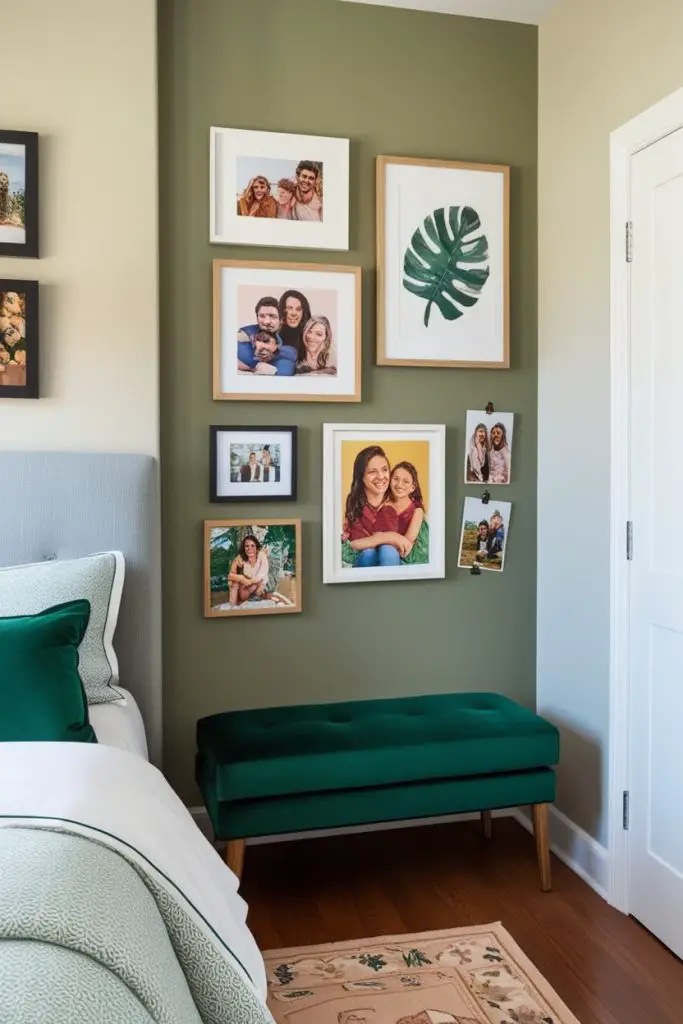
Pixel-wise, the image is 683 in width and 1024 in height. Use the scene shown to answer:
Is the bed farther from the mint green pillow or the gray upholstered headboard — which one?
the gray upholstered headboard

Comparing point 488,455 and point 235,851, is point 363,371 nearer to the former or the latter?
point 488,455

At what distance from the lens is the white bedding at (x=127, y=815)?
4.42 feet

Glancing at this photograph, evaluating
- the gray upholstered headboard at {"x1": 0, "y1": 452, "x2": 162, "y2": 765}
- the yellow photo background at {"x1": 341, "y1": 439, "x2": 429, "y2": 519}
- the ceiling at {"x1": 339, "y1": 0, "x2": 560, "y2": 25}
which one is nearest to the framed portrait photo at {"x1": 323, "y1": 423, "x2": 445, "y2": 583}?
the yellow photo background at {"x1": 341, "y1": 439, "x2": 429, "y2": 519}

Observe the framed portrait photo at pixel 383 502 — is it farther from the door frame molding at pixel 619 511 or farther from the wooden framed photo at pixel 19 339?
the wooden framed photo at pixel 19 339

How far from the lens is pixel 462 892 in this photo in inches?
103

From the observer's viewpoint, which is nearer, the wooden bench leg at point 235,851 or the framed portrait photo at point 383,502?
the wooden bench leg at point 235,851

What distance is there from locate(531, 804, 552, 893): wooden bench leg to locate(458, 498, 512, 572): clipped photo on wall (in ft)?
2.70

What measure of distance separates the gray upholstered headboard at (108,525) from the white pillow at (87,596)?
10 cm

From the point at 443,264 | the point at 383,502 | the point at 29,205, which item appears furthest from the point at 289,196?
the point at 383,502

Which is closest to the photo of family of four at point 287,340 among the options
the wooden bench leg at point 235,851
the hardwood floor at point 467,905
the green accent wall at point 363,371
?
the green accent wall at point 363,371

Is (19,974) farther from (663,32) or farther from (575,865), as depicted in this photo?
(663,32)

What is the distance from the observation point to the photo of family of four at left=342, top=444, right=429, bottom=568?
9.65 feet

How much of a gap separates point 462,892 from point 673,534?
1227mm

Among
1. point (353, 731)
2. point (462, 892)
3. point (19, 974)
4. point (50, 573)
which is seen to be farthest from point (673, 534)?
point (19, 974)
